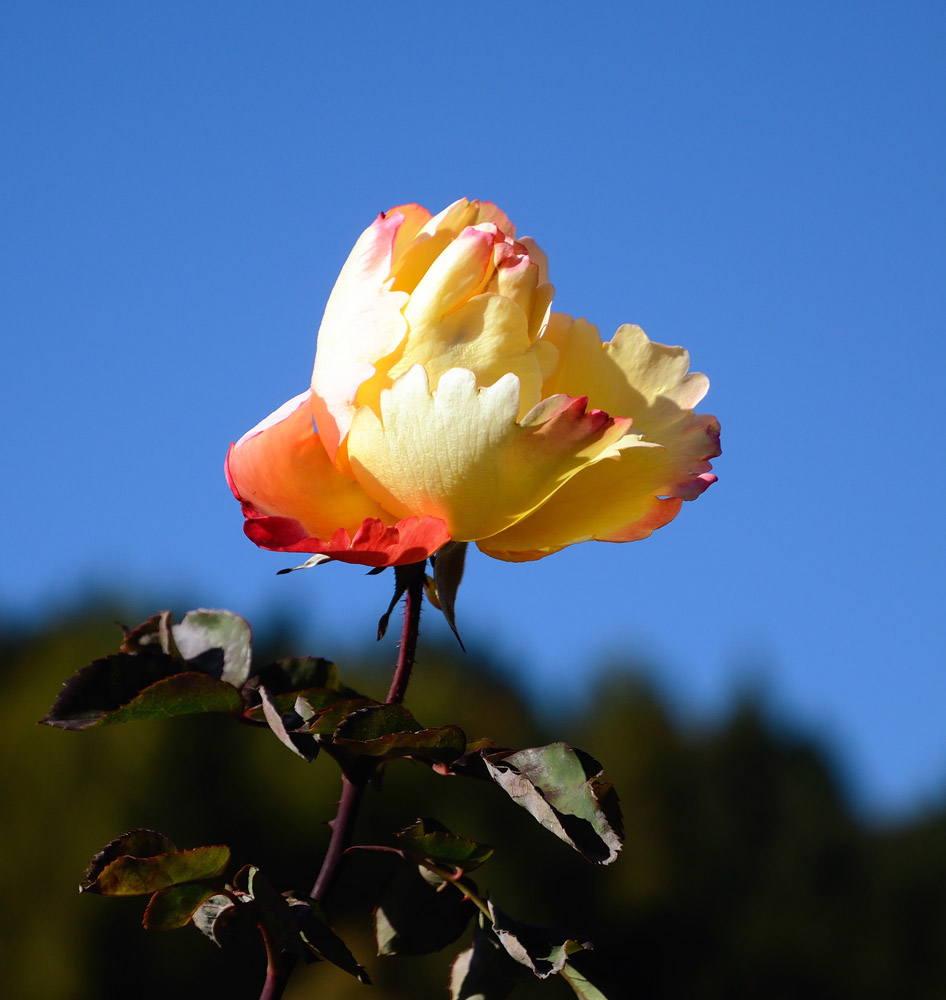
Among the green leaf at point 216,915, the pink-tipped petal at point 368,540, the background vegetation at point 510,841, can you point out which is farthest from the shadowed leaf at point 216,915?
the background vegetation at point 510,841

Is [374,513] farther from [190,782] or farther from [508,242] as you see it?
[190,782]

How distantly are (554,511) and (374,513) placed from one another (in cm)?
14

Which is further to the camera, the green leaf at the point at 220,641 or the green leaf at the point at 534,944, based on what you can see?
the green leaf at the point at 220,641

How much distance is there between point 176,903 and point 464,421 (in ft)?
1.26

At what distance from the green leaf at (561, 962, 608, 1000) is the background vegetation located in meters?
10.7

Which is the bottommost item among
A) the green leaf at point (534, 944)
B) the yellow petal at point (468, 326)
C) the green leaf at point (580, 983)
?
the green leaf at point (580, 983)

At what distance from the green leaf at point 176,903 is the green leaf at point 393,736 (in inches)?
5.9

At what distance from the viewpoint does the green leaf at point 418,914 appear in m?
0.91

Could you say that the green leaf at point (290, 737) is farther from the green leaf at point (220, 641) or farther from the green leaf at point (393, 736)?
the green leaf at point (220, 641)

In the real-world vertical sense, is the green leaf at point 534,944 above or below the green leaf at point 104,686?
below

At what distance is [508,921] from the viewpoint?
83cm

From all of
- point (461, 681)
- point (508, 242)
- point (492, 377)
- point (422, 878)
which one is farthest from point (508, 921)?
point (461, 681)

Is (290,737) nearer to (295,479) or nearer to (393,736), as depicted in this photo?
(393,736)

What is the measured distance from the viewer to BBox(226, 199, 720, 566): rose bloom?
789 millimetres
